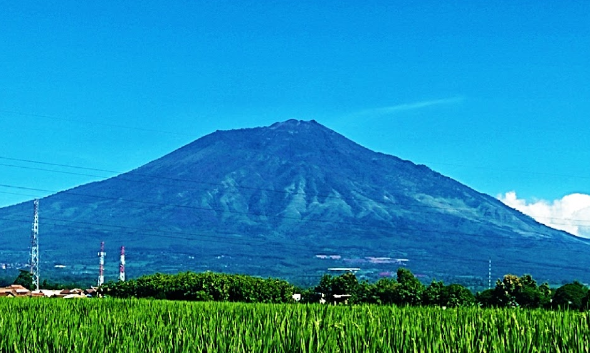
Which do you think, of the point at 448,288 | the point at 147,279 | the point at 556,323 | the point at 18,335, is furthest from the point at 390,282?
the point at 18,335

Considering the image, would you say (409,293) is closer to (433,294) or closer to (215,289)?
(433,294)

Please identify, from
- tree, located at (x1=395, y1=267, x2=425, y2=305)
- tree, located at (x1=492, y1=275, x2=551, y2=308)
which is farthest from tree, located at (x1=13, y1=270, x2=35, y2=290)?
tree, located at (x1=492, y1=275, x2=551, y2=308)

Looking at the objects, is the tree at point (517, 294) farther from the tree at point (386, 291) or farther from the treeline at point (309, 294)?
the tree at point (386, 291)

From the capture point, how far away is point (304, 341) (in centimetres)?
782

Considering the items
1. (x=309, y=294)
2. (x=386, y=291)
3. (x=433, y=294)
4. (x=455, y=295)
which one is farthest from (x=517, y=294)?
(x=309, y=294)

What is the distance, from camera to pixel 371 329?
30.1 ft

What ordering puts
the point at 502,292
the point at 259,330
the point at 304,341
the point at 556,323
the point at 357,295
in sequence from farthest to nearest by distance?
the point at 502,292 → the point at 357,295 → the point at 556,323 → the point at 259,330 → the point at 304,341

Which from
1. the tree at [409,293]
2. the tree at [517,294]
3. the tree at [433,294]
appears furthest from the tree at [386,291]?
the tree at [517,294]

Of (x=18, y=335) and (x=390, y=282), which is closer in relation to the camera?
(x=18, y=335)

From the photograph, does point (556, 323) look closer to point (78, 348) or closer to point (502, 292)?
point (78, 348)

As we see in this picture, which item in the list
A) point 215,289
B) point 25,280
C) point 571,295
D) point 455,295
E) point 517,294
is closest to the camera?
point 215,289

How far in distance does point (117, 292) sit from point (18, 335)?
91.6 feet

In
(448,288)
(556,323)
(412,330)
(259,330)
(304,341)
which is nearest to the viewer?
(304,341)

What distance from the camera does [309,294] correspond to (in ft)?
136
